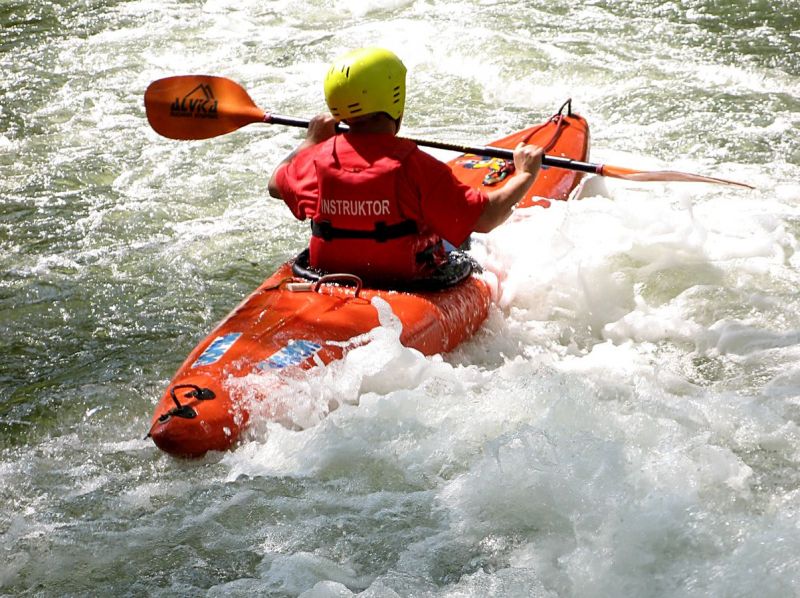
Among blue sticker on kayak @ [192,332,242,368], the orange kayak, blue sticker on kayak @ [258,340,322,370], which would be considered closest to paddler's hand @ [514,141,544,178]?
the orange kayak

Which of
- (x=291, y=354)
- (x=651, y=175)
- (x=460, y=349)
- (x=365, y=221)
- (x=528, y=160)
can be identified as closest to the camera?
(x=291, y=354)

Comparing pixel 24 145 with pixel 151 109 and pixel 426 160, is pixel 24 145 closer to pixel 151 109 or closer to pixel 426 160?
pixel 151 109

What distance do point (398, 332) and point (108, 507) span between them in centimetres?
117

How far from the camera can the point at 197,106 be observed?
5.12 metres

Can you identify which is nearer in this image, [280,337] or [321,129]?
[280,337]

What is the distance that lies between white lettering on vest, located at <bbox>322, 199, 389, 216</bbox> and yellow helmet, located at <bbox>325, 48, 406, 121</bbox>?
0.32m

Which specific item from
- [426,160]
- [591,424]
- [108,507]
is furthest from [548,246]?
[108,507]

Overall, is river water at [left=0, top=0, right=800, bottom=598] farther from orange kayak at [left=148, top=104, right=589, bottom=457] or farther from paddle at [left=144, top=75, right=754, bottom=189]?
paddle at [left=144, top=75, right=754, bottom=189]

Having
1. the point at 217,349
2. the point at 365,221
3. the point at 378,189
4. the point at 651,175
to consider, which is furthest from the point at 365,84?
the point at 651,175

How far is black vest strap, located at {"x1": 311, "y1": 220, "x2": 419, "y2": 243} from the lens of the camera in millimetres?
4133

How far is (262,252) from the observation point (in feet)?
18.8

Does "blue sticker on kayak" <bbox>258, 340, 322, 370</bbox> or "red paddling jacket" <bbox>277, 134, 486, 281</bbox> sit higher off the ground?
"red paddling jacket" <bbox>277, 134, 486, 281</bbox>

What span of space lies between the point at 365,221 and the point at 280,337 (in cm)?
54

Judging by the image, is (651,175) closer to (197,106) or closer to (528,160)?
(528,160)
